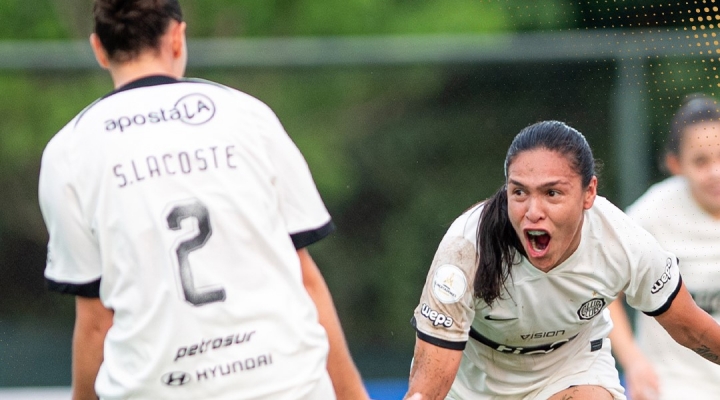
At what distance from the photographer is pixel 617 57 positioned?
28.4 feet

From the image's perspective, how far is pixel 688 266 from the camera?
5.65 meters

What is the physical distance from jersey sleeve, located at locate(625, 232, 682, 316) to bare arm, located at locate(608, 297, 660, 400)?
2.49 feet

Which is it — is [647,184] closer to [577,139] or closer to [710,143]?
[710,143]

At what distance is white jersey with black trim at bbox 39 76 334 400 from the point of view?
8.87 feet

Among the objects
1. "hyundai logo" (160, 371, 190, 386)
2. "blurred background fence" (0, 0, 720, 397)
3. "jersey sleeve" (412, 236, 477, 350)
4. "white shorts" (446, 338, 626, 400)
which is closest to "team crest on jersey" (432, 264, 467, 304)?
"jersey sleeve" (412, 236, 477, 350)

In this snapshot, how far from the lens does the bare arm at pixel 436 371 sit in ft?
12.9

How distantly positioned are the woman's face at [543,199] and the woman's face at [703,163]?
1.88m

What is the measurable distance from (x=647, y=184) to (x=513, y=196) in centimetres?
482

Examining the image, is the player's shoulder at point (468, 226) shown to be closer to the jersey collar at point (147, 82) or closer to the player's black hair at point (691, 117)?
the jersey collar at point (147, 82)

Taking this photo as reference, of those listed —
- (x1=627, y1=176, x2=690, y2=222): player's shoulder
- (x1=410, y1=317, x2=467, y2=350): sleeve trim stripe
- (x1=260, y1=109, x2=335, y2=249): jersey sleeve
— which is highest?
(x1=260, y1=109, x2=335, y2=249): jersey sleeve

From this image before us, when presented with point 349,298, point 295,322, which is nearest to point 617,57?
point 349,298

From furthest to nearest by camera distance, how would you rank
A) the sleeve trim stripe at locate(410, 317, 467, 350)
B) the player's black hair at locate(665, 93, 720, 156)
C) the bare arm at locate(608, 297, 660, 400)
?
the player's black hair at locate(665, 93, 720, 156), the bare arm at locate(608, 297, 660, 400), the sleeve trim stripe at locate(410, 317, 467, 350)

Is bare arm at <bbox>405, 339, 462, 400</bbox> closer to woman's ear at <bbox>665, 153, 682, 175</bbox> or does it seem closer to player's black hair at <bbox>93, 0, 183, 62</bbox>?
player's black hair at <bbox>93, 0, 183, 62</bbox>

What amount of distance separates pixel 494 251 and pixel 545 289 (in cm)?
27
